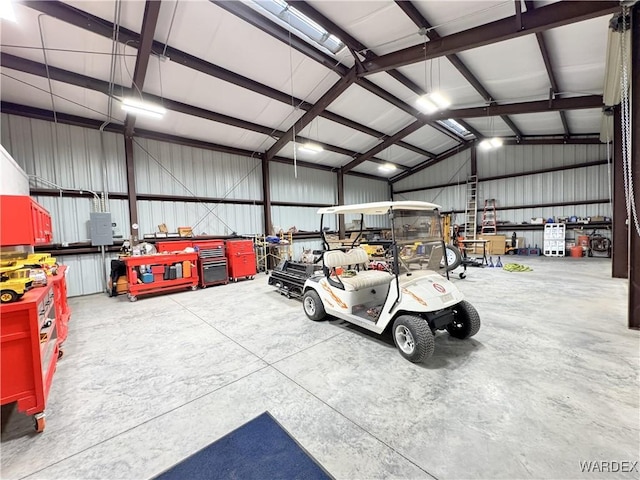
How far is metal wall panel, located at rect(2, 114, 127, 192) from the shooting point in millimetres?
5797

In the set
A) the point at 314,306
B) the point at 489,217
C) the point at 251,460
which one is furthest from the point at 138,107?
the point at 489,217

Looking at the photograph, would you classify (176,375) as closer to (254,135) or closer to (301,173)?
(254,135)

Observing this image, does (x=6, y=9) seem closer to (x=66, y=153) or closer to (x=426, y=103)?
(x=66, y=153)

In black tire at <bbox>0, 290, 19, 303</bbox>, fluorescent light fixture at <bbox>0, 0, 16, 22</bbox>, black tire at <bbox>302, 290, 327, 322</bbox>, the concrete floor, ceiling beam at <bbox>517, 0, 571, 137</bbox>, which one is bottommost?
the concrete floor

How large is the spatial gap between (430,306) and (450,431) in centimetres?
114

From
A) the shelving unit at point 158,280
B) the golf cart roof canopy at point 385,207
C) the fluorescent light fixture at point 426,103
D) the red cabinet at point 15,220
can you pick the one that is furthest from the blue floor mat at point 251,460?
the fluorescent light fixture at point 426,103

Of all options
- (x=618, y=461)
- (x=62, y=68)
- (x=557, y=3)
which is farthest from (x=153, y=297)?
(x=557, y=3)

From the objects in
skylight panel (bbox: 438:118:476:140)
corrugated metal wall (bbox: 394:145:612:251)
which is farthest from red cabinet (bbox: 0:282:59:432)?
corrugated metal wall (bbox: 394:145:612:251)

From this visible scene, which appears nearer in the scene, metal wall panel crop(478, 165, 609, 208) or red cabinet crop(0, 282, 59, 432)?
red cabinet crop(0, 282, 59, 432)

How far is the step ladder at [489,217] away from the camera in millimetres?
12531

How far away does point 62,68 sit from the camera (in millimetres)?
5066

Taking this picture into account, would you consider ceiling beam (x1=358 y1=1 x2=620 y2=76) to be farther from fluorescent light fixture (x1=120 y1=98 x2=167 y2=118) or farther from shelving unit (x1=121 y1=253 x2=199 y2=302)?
shelving unit (x1=121 y1=253 x2=199 y2=302)

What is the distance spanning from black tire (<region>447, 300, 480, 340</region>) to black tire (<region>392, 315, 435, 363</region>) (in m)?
0.82

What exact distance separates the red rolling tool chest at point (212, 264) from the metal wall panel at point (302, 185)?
155 inches
